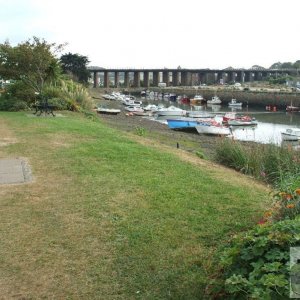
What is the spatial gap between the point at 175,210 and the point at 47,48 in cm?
1994

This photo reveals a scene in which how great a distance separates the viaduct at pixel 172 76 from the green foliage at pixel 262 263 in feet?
465

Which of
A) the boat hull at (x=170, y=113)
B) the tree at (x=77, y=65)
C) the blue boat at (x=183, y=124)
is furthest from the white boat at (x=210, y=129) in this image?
the tree at (x=77, y=65)

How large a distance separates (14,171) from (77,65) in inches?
3139

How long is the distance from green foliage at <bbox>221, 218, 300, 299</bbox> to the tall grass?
5.17 m

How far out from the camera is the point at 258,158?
1034 centimetres

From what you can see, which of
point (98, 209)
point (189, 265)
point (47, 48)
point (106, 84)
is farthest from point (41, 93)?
point (106, 84)

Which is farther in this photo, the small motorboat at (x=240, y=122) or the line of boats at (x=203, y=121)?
Result: the small motorboat at (x=240, y=122)

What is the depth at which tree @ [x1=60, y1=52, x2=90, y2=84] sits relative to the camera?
274 feet

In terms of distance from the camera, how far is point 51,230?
17.0 ft

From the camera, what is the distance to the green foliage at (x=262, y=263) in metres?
2.81

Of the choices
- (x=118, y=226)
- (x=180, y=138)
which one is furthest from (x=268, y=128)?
(x=118, y=226)

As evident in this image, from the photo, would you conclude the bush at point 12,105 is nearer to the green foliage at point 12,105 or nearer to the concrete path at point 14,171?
the green foliage at point 12,105

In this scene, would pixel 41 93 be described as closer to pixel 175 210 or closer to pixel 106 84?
pixel 175 210

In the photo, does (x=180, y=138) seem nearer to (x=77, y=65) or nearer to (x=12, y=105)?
(x=12, y=105)
